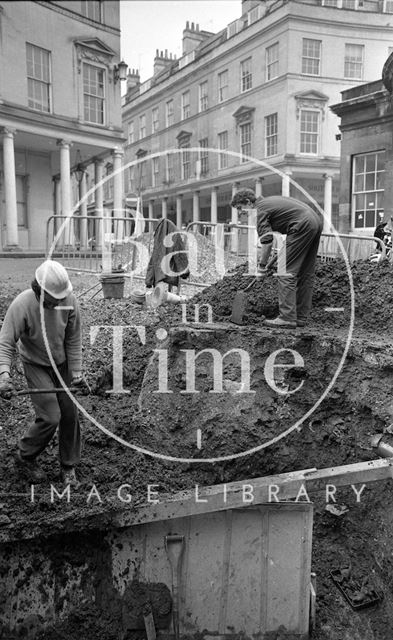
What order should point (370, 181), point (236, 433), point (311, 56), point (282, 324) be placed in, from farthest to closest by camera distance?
1. point (311, 56)
2. point (370, 181)
3. point (282, 324)
4. point (236, 433)

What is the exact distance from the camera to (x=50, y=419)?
11.8ft

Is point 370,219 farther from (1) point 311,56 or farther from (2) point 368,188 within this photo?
(1) point 311,56

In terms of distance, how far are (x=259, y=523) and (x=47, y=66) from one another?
52.9ft

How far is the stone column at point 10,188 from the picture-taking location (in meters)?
14.4

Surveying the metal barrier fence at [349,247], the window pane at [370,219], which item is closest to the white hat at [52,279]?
the metal barrier fence at [349,247]

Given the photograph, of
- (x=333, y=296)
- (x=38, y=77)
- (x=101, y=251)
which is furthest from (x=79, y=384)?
(x=38, y=77)

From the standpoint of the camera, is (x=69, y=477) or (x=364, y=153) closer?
(x=69, y=477)

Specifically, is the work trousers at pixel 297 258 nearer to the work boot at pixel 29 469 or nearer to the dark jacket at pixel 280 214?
the dark jacket at pixel 280 214

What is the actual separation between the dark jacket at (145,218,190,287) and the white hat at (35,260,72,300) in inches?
171

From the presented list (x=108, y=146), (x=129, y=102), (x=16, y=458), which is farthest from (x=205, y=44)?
(x=16, y=458)

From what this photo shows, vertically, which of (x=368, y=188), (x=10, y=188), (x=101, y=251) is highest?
(x=368, y=188)

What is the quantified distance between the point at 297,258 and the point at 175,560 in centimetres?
361

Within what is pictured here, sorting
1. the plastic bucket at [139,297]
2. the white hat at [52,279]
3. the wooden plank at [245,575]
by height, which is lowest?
the wooden plank at [245,575]

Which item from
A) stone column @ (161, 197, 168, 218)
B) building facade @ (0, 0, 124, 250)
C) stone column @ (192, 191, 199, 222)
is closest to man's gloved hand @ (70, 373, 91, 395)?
building facade @ (0, 0, 124, 250)
